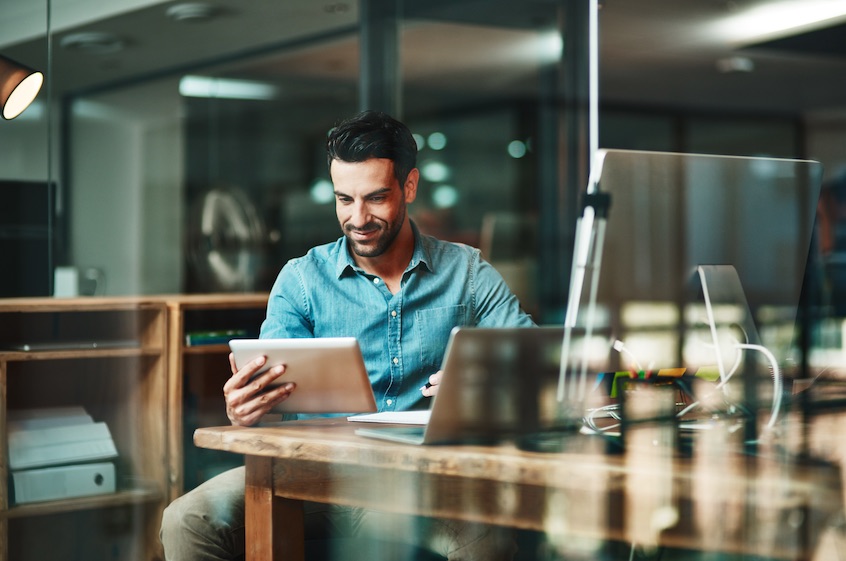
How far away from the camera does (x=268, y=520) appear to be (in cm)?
169

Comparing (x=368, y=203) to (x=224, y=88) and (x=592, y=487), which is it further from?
(x=224, y=88)

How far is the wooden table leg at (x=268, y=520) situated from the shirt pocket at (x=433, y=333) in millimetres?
501

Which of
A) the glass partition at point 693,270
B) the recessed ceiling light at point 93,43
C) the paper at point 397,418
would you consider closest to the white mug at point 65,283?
the recessed ceiling light at point 93,43

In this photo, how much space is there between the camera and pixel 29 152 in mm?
2867

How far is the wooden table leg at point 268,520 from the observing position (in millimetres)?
1683

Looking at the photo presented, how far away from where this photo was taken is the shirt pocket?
2.10m

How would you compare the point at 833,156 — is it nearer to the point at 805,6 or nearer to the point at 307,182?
the point at 805,6

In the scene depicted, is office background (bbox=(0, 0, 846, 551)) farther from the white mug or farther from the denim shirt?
the denim shirt

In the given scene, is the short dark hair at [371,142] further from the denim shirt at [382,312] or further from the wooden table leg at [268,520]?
the wooden table leg at [268,520]

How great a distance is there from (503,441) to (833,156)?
2581mm

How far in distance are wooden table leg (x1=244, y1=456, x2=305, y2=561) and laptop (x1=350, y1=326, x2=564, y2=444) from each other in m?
0.27

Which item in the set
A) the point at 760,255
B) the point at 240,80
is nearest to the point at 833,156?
the point at 760,255

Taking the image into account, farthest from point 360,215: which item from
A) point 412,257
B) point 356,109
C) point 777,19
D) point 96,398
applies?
point 777,19

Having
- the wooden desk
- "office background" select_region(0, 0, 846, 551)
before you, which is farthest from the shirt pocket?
"office background" select_region(0, 0, 846, 551)
